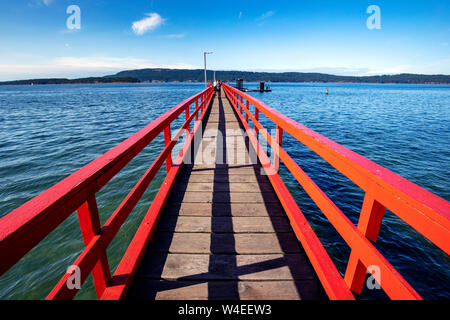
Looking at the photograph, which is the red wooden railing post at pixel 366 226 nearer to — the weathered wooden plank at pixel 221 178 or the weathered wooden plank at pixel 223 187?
the weathered wooden plank at pixel 223 187

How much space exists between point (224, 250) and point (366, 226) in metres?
1.43

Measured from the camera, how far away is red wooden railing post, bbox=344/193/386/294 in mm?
1283

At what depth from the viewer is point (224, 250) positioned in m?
2.34

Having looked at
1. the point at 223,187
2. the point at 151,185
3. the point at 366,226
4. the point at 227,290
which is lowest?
the point at 151,185

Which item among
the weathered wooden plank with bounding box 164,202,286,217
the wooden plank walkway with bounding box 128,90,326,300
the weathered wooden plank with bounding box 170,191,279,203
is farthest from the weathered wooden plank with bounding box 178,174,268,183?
the weathered wooden plank with bounding box 164,202,286,217

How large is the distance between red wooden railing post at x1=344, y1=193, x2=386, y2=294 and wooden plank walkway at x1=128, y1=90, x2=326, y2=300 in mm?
417

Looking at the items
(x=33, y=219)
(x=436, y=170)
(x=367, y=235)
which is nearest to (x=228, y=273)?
(x=367, y=235)

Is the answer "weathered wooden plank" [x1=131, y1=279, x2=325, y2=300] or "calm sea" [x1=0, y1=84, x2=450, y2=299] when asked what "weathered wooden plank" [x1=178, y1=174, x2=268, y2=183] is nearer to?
"calm sea" [x1=0, y1=84, x2=450, y2=299]

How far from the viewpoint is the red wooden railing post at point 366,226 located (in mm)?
1283

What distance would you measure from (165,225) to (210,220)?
0.56 meters

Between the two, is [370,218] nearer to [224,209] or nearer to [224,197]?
[224,209]

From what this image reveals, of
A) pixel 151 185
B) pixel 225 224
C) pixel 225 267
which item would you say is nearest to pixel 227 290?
pixel 225 267

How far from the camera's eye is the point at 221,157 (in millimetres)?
5203

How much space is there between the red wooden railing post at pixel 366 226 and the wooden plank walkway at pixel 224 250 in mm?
417
